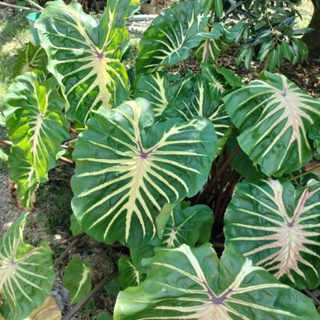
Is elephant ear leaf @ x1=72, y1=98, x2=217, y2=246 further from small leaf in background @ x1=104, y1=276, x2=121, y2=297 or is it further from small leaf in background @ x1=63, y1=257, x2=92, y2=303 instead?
small leaf in background @ x1=104, y1=276, x2=121, y2=297

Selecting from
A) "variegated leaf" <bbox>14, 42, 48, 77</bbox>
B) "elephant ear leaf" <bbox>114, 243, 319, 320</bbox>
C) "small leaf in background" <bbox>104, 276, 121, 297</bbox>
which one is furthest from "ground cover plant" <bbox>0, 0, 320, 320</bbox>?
"variegated leaf" <bbox>14, 42, 48, 77</bbox>

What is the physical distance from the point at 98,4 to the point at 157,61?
3.33 meters

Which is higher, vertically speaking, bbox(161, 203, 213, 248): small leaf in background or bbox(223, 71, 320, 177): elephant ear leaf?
bbox(223, 71, 320, 177): elephant ear leaf

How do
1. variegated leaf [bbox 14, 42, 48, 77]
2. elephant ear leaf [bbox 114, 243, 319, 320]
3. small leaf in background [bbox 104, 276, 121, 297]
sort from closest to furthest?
elephant ear leaf [bbox 114, 243, 319, 320] < small leaf in background [bbox 104, 276, 121, 297] < variegated leaf [bbox 14, 42, 48, 77]

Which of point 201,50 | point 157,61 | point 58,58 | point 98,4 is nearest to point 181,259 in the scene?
point 58,58

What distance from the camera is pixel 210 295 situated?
91cm

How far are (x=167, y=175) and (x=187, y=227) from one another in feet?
0.83

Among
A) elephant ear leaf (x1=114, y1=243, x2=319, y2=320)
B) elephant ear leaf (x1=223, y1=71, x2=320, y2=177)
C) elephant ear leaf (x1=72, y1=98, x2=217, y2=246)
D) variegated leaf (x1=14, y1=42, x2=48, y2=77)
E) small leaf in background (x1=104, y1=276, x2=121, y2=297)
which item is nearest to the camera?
elephant ear leaf (x1=114, y1=243, x2=319, y2=320)

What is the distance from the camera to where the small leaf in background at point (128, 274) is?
4.89 ft

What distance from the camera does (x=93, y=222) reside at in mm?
Answer: 1159

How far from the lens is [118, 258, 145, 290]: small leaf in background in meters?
1.49

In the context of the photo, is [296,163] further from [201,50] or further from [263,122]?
[201,50]

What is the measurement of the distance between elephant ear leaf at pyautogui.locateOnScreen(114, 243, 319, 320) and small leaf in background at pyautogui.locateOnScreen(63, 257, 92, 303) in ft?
2.07

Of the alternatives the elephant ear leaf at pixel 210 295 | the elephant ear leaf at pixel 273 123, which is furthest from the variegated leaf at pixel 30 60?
the elephant ear leaf at pixel 210 295
